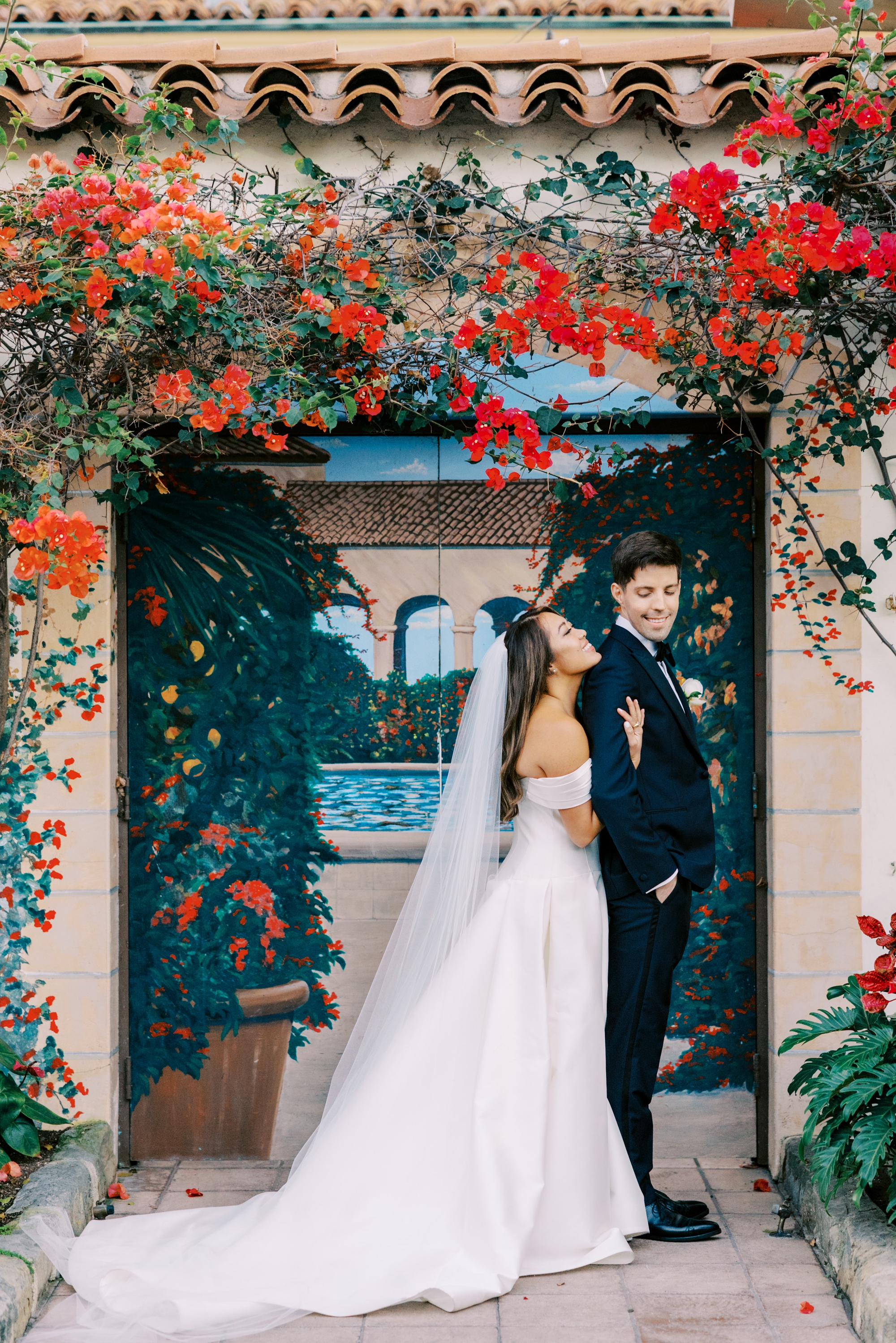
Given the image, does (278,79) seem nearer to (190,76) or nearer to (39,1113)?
(190,76)

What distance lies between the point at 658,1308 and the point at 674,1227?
365 mm

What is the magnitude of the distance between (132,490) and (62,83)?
4.25 feet

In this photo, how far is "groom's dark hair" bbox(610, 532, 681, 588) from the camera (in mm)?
3070

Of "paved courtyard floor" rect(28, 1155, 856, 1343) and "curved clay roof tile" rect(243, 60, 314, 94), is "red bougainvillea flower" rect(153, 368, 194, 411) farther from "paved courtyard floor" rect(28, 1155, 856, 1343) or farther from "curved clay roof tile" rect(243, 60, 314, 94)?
"paved courtyard floor" rect(28, 1155, 856, 1343)

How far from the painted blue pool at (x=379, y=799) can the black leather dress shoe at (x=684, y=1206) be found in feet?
4.42

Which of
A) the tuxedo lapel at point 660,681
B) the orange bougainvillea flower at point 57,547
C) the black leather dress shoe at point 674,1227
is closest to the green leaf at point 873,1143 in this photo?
the black leather dress shoe at point 674,1227

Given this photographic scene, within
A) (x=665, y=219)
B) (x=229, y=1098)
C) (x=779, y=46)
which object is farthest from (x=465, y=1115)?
(x=779, y=46)

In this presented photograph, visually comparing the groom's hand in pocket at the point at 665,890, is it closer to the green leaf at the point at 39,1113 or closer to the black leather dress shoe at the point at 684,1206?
the black leather dress shoe at the point at 684,1206

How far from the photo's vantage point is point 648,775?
10.1ft

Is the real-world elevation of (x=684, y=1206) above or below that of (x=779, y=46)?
below

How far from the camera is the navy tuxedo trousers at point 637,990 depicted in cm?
307

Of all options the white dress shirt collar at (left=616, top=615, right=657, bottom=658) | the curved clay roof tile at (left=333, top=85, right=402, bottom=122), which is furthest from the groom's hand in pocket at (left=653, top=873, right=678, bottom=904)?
the curved clay roof tile at (left=333, top=85, right=402, bottom=122)

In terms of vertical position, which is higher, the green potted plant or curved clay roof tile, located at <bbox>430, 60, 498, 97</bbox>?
curved clay roof tile, located at <bbox>430, 60, 498, 97</bbox>

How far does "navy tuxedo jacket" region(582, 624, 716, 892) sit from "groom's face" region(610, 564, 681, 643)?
60 mm
